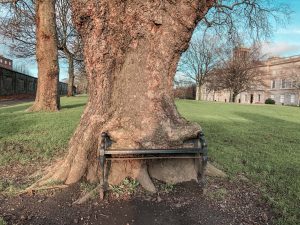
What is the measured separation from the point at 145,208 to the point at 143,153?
65cm

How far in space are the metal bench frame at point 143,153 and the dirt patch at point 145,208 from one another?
11.0 inches

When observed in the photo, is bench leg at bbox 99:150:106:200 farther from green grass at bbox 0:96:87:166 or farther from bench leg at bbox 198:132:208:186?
green grass at bbox 0:96:87:166

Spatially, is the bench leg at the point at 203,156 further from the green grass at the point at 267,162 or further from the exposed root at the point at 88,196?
the exposed root at the point at 88,196

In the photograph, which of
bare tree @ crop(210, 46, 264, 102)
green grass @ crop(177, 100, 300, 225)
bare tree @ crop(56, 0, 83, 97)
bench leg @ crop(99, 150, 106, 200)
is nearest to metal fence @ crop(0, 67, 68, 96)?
bare tree @ crop(56, 0, 83, 97)

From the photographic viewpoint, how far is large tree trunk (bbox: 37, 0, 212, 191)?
4.54 meters

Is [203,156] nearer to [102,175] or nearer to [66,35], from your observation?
[102,175]

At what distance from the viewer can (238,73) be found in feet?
190

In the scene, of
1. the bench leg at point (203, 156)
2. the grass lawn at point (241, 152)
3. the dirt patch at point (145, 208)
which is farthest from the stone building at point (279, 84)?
the dirt patch at point (145, 208)

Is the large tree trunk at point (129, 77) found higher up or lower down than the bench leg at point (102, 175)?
higher up

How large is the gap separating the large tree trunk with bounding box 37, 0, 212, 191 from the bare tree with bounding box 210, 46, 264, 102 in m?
53.7

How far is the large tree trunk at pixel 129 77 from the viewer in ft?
14.9

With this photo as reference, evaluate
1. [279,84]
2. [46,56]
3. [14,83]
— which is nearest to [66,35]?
[14,83]

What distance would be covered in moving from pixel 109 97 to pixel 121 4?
1.29 metres

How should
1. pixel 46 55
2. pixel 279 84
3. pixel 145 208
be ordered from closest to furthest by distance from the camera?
pixel 145 208, pixel 46 55, pixel 279 84
